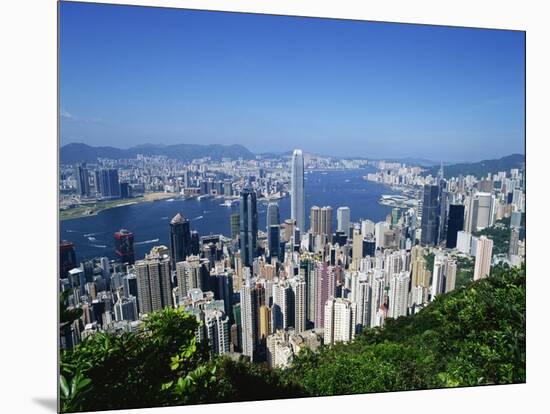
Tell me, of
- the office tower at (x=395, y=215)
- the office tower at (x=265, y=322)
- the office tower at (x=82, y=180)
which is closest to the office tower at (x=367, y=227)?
the office tower at (x=395, y=215)

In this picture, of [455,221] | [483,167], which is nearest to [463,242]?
[455,221]

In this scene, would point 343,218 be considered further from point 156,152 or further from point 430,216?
point 156,152

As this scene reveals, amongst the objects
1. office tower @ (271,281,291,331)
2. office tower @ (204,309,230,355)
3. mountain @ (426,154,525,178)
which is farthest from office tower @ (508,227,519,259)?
office tower @ (204,309,230,355)

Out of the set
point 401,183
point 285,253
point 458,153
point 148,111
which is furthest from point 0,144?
point 458,153

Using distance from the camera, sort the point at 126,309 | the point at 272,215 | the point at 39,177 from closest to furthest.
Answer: the point at 39,177 → the point at 126,309 → the point at 272,215
